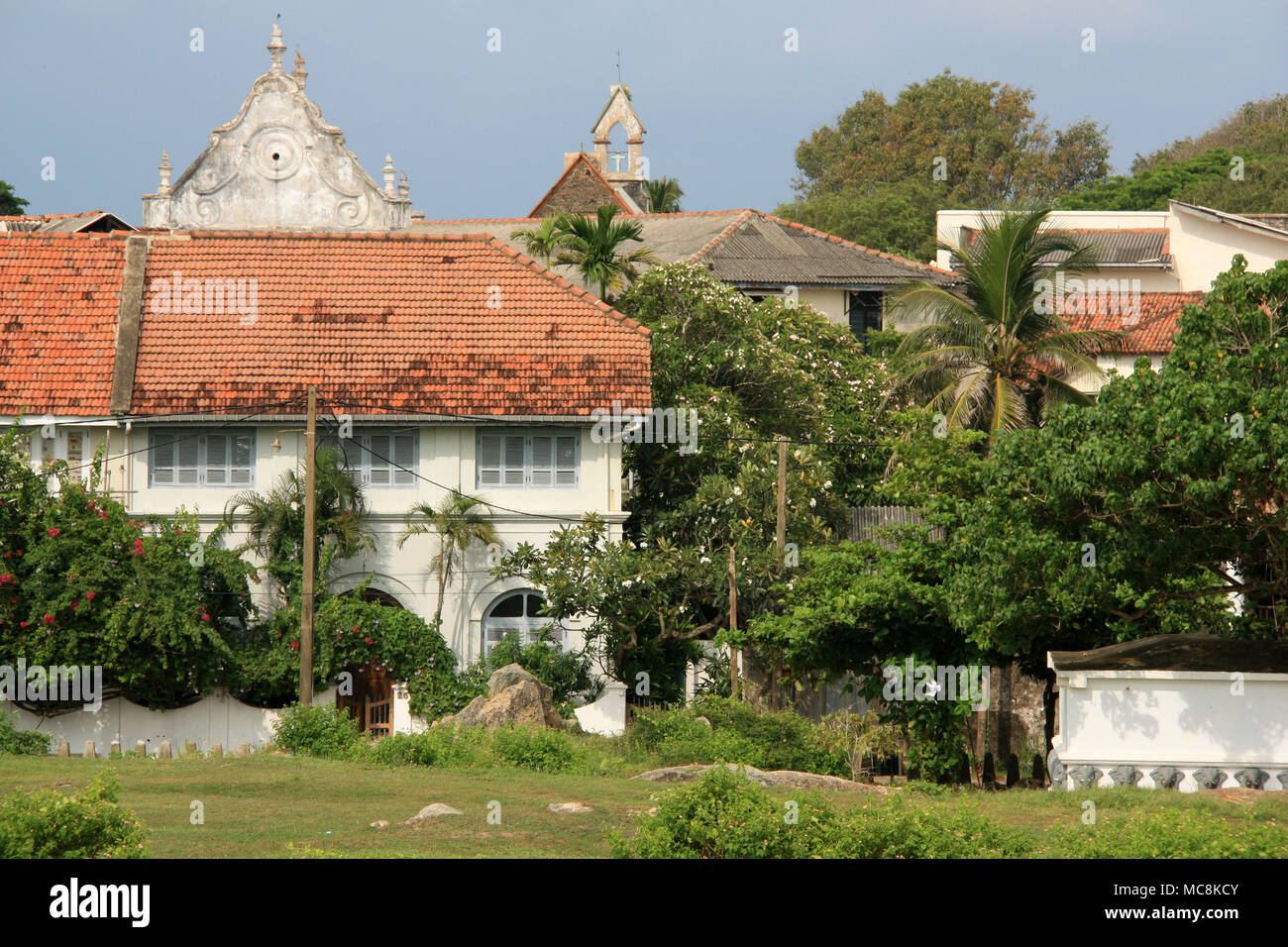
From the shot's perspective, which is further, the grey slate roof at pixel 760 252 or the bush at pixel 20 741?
the grey slate roof at pixel 760 252

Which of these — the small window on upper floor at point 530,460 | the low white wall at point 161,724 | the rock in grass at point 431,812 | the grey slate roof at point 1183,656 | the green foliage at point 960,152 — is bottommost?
the low white wall at point 161,724

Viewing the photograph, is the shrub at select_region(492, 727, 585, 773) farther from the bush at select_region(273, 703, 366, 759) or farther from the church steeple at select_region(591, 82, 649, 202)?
the church steeple at select_region(591, 82, 649, 202)

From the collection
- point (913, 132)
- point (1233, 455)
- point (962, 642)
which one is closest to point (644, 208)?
point (913, 132)

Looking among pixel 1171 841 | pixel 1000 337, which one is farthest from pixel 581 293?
pixel 1171 841

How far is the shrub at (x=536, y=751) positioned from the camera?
1981 cm

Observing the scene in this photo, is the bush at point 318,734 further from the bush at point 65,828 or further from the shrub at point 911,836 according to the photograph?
the shrub at point 911,836

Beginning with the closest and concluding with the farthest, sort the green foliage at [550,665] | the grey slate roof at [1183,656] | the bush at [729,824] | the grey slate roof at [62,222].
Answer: the bush at [729,824] → the grey slate roof at [1183,656] → the green foliage at [550,665] → the grey slate roof at [62,222]

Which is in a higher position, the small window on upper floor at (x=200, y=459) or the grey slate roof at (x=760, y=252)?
the grey slate roof at (x=760, y=252)

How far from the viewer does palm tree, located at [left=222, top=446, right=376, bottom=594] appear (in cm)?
2578

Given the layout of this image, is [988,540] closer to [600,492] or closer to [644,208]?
[600,492]

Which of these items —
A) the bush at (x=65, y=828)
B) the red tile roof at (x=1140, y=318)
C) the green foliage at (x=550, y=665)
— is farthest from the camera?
the red tile roof at (x=1140, y=318)

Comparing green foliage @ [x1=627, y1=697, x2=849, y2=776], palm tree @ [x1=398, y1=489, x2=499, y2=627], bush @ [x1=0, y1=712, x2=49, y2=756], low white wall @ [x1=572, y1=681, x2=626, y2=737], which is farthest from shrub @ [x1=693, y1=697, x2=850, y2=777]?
bush @ [x1=0, y1=712, x2=49, y2=756]

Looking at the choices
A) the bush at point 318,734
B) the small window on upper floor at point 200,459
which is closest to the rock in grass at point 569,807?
the bush at point 318,734

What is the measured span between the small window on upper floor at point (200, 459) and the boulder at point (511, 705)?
637 centimetres
